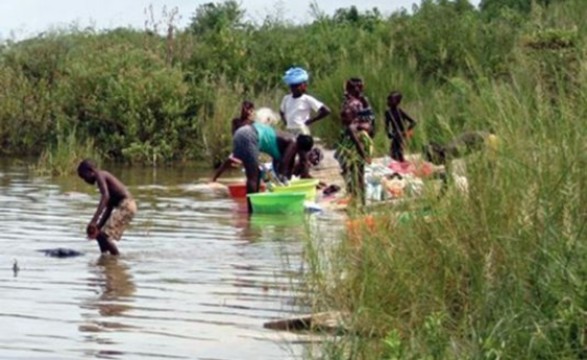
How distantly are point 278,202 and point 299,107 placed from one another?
3430 mm

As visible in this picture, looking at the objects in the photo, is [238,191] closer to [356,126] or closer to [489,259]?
[356,126]

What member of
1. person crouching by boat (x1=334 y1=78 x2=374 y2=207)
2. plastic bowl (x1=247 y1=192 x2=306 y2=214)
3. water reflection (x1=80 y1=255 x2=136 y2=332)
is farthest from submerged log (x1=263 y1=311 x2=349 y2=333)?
plastic bowl (x1=247 y1=192 x2=306 y2=214)

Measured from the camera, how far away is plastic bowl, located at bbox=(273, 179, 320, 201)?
18531mm

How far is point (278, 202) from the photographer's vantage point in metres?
18.2

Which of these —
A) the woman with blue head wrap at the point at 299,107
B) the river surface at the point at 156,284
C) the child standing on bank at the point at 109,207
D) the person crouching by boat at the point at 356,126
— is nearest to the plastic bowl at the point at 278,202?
the river surface at the point at 156,284

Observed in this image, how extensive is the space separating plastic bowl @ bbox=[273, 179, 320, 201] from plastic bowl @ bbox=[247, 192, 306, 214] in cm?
15

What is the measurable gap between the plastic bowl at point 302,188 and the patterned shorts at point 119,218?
3.47m

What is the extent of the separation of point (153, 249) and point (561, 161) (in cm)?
737

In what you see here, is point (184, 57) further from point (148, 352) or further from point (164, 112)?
point (148, 352)

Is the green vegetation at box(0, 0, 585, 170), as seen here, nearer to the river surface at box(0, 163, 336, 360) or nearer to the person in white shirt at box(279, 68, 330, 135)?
the person in white shirt at box(279, 68, 330, 135)

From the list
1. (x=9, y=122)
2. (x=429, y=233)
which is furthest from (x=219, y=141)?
(x=429, y=233)

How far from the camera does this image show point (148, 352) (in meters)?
9.95

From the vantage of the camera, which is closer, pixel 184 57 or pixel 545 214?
pixel 545 214

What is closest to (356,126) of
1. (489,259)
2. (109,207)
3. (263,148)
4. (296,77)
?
(263,148)
